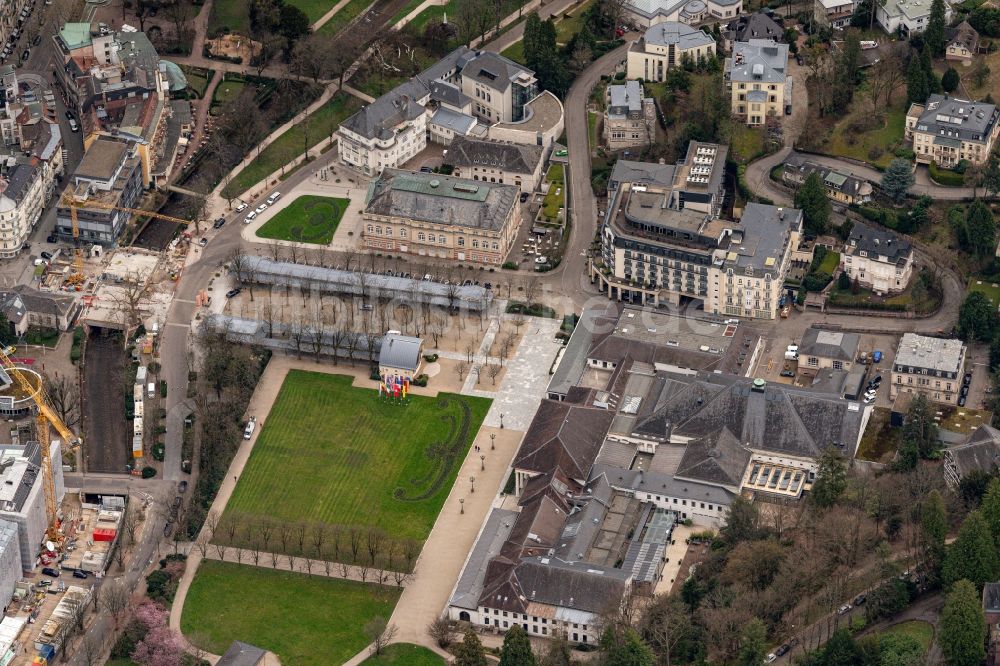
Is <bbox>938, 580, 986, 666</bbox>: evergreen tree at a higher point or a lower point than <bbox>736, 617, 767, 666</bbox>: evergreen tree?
higher

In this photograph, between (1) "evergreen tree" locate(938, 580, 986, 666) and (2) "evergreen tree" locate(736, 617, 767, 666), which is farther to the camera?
(2) "evergreen tree" locate(736, 617, 767, 666)

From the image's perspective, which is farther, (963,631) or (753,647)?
(753,647)

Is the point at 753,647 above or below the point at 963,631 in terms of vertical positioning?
below

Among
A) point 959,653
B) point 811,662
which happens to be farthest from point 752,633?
point 959,653

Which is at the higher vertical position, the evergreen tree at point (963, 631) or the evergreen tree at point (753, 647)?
the evergreen tree at point (963, 631)

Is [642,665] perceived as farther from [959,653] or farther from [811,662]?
[959,653]

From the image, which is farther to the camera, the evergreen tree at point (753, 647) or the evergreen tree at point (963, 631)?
the evergreen tree at point (753, 647)

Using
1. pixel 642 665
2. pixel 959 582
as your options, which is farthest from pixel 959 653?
pixel 642 665
